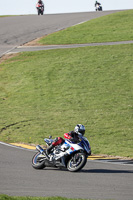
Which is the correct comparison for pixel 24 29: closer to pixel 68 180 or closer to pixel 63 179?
pixel 63 179

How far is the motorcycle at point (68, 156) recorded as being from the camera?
10.3 metres

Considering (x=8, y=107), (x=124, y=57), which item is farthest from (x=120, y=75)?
(x=8, y=107)

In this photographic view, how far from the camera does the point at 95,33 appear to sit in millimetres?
36812

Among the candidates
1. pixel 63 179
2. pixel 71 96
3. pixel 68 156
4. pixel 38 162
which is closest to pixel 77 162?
pixel 68 156

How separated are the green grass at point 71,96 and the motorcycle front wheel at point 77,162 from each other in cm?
308

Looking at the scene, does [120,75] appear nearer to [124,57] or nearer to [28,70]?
[124,57]

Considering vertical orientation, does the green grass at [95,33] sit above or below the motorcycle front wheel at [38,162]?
above

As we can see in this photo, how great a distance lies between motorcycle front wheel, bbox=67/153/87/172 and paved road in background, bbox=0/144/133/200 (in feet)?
0.50

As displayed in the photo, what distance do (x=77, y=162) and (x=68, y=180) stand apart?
2.71ft

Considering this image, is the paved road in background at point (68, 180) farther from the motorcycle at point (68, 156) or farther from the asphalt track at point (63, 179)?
the motorcycle at point (68, 156)

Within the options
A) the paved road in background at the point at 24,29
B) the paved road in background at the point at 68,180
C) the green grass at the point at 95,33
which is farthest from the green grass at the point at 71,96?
the paved road in background at the point at 24,29

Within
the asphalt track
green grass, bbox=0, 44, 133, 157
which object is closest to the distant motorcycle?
green grass, bbox=0, 44, 133, 157

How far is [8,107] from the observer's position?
20.5 metres

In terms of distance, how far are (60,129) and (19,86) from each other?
27.3ft
